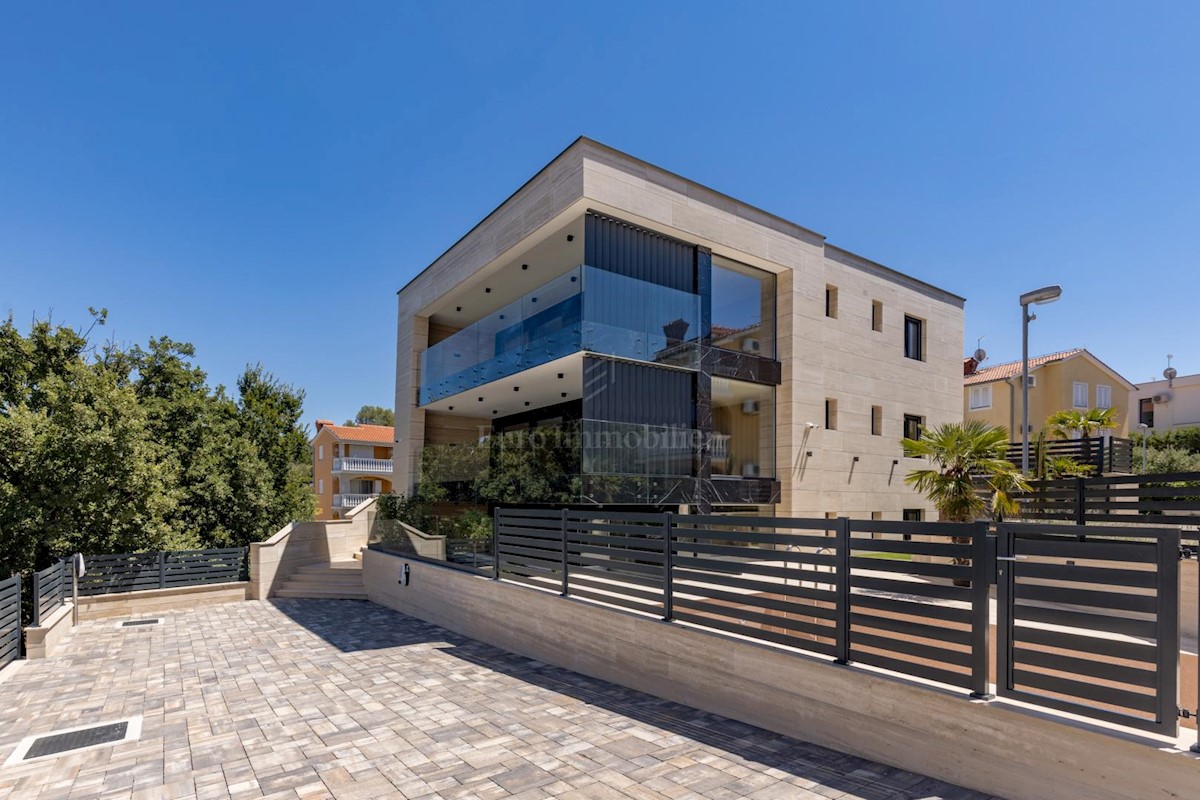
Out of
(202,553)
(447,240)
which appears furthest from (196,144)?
(202,553)

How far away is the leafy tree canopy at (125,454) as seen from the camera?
13.5 metres

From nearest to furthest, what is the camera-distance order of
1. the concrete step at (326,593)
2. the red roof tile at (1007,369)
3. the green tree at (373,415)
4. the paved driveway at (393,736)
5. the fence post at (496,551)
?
the paved driveway at (393,736), the fence post at (496,551), the concrete step at (326,593), the red roof tile at (1007,369), the green tree at (373,415)

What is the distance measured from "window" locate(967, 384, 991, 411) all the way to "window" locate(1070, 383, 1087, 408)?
396 cm

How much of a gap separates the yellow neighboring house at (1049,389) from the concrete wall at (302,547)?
30.2 meters

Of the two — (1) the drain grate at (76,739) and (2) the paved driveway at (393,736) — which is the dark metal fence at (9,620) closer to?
(2) the paved driveway at (393,736)

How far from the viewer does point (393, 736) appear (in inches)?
223

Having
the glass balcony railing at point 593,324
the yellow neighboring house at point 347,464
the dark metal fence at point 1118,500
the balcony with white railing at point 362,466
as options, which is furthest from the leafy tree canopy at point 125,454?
the dark metal fence at point 1118,500

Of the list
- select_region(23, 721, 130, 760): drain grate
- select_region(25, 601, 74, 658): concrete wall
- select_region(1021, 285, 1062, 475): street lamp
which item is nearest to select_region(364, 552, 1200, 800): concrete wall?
select_region(23, 721, 130, 760): drain grate

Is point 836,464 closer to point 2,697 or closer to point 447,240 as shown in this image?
point 447,240

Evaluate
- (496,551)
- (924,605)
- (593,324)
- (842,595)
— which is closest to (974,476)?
(593,324)

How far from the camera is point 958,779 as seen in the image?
4.02 metres

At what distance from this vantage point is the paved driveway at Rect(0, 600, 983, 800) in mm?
4477

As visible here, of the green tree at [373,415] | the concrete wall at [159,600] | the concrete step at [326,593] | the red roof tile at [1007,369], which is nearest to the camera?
the concrete wall at [159,600]

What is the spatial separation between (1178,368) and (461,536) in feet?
170
